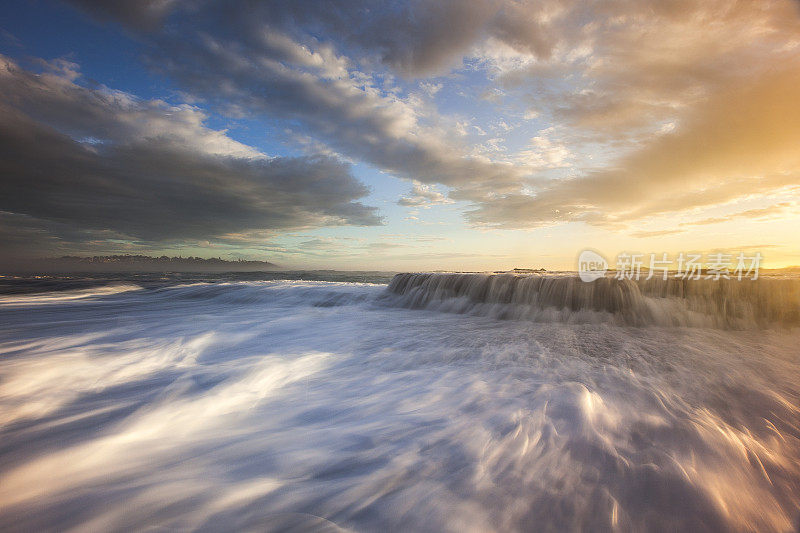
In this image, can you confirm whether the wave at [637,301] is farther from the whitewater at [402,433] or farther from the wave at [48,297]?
the wave at [48,297]

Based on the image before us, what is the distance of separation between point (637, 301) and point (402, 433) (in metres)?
6.83

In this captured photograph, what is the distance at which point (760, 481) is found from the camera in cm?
154

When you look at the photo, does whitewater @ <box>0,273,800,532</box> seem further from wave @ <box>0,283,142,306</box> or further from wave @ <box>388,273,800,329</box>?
wave @ <box>0,283,142,306</box>

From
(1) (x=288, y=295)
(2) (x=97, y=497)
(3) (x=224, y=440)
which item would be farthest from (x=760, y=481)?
(1) (x=288, y=295)

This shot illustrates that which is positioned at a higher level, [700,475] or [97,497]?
[700,475]

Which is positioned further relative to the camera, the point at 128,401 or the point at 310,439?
the point at 128,401

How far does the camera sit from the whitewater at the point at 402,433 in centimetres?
132

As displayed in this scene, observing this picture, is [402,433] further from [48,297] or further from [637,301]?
[48,297]

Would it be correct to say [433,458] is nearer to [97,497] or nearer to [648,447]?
[648,447]

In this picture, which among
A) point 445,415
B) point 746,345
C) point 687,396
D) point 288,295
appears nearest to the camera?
point 445,415

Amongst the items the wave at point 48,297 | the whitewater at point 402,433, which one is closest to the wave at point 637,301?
the whitewater at point 402,433

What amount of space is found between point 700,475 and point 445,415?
1.39m

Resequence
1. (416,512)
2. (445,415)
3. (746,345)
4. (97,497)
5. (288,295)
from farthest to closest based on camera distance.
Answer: (288,295)
(746,345)
(445,415)
(97,497)
(416,512)

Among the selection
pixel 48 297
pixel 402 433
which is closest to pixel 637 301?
pixel 402 433
